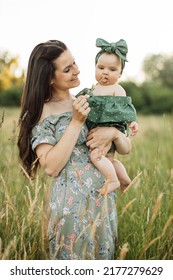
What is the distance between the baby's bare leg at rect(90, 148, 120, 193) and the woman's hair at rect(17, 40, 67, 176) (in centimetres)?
28

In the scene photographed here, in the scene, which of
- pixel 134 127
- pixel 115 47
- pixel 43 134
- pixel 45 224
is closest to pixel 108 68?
pixel 115 47

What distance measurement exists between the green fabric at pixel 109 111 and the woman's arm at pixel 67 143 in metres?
0.11

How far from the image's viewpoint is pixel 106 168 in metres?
2.35

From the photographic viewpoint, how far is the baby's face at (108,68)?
7.82 feet

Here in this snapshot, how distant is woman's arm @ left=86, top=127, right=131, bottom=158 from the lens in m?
2.32

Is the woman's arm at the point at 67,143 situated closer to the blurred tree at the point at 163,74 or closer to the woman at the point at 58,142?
the woman at the point at 58,142

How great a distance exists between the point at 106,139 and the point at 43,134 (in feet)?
0.95

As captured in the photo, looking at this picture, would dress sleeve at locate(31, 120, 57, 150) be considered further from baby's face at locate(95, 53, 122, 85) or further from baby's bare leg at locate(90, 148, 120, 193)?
baby's face at locate(95, 53, 122, 85)

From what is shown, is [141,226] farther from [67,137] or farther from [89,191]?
[67,137]

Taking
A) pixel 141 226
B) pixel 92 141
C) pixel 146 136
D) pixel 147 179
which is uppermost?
pixel 92 141

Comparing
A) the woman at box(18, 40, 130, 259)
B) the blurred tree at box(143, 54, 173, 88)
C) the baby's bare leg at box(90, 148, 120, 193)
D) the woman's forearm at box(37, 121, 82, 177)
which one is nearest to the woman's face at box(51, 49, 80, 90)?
the woman at box(18, 40, 130, 259)
